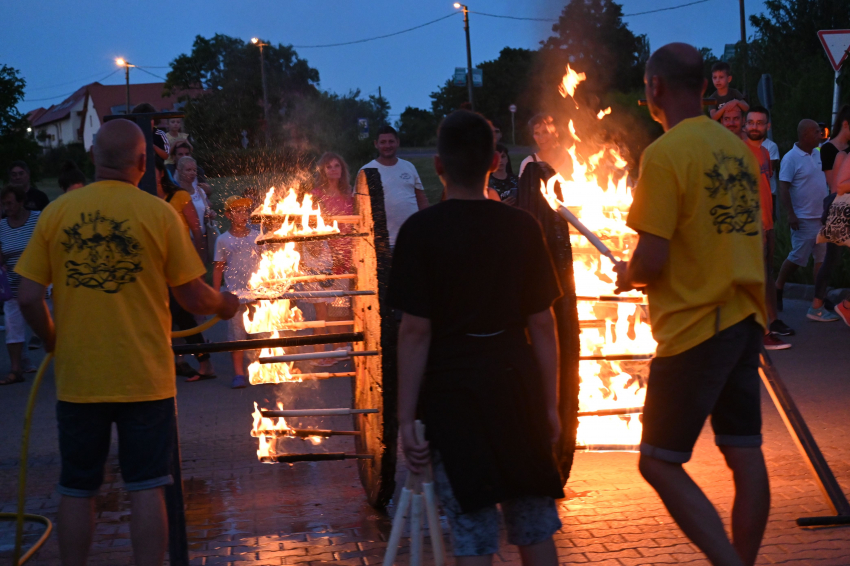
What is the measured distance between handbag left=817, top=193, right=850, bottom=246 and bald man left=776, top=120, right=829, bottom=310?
2.38 metres

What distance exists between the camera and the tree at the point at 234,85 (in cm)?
4416

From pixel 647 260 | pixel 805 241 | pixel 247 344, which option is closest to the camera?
pixel 647 260

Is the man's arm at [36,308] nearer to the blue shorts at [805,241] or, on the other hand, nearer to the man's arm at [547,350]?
the man's arm at [547,350]

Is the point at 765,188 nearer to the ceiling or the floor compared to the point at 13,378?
nearer to the ceiling

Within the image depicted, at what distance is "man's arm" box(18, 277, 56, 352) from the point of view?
3.43 meters

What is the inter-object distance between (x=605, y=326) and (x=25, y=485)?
2.97 meters

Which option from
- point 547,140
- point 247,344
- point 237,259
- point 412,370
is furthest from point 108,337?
point 237,259

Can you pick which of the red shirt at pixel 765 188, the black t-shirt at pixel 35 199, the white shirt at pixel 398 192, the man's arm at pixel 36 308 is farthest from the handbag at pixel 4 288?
the red shirt at pixel 765 188

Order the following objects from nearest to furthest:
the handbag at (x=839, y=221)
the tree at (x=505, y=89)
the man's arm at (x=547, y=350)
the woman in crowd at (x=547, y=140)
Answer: the man's arm at (x=547, y=350), the woman in crowd at (x=547, y=140), the handbag at (x=839, y=221), the tree at (x=505, y=89)

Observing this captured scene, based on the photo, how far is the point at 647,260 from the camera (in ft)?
10.2

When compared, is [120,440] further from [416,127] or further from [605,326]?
[416,127]

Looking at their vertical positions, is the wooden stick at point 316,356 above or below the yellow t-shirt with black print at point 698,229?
below

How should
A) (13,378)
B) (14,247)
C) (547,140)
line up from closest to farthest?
(547,140) → (13,378) → (14,247)

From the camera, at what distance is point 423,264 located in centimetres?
276
